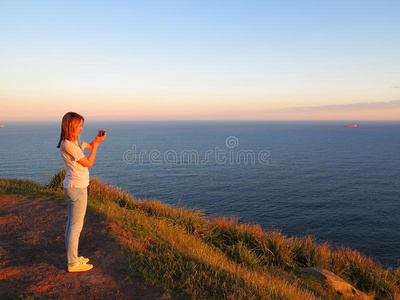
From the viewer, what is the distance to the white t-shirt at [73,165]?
4.30 meters

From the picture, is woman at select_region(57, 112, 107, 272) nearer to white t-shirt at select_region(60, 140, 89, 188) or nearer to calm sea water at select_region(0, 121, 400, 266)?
white t-shirt at select_region(60, 140, 89, 188)

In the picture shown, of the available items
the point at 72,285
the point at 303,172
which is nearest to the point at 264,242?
the point at 72,285

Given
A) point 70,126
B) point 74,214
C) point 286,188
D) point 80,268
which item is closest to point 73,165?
point 70,126

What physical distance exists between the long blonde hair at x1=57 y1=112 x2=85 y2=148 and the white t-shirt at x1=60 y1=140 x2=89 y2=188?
0.10 meters

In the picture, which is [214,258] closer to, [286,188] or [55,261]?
[55,261]

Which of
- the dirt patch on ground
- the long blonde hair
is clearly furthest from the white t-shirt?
the dirt patch on ground

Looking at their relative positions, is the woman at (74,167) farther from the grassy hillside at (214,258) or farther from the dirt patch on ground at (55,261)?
the grassy hillside at (214,258)

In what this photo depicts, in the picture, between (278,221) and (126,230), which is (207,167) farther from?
(126,230)

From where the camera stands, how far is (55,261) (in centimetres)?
525

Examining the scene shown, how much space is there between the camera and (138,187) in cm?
3769

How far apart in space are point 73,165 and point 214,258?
161 inches

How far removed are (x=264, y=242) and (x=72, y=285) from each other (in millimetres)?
6660

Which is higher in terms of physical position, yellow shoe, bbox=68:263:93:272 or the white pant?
the white pant

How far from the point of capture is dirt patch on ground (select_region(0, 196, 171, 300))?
4.25 m
